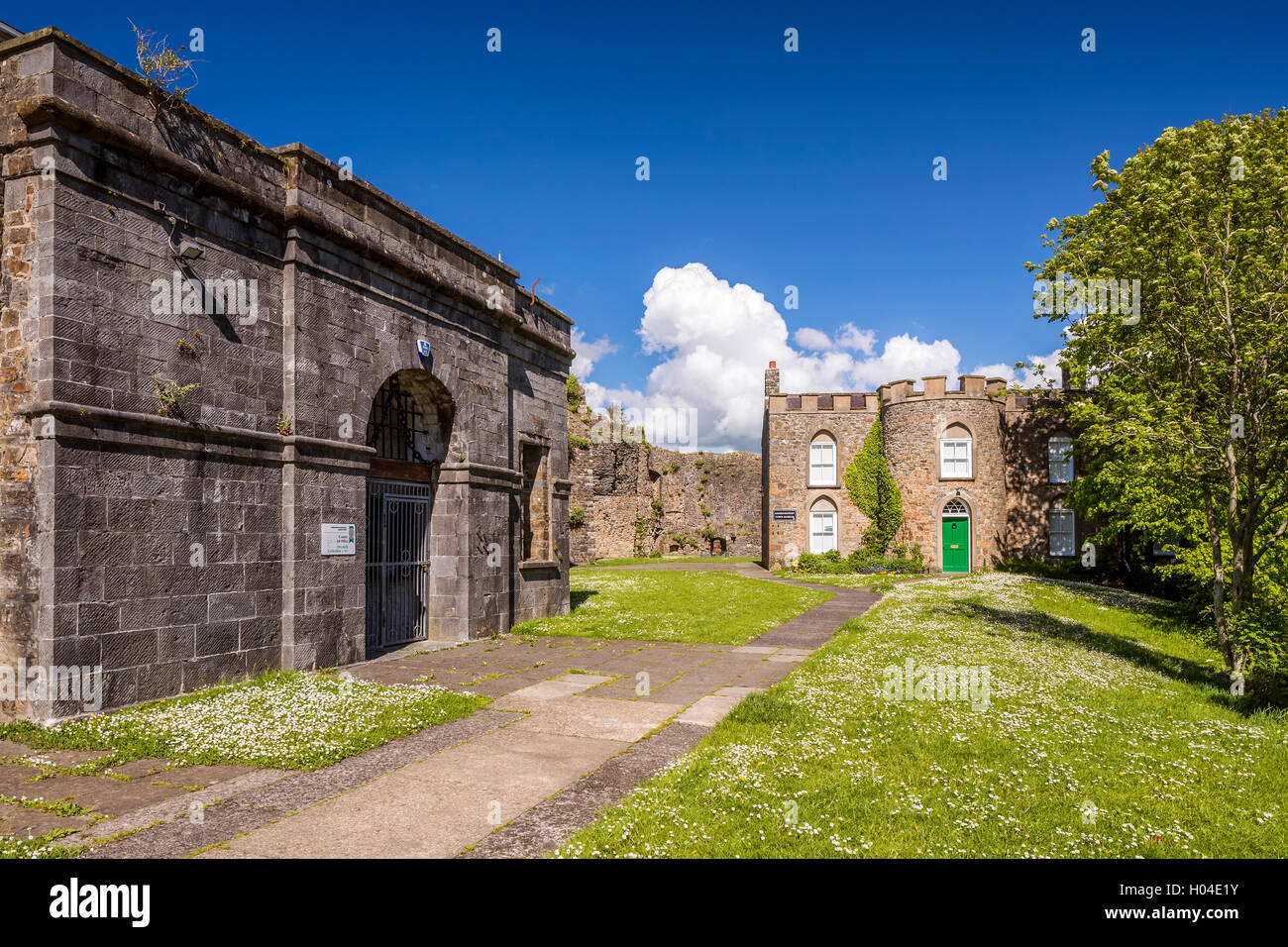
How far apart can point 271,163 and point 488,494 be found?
614cm

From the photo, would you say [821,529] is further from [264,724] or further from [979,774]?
[264,724]

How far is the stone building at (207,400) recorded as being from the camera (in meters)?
6.89

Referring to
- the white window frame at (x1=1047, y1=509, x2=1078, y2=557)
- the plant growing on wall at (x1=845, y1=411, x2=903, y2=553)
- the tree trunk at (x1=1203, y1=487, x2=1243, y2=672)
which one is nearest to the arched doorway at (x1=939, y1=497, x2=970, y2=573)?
the plant growing on wall at (x1=845, y1=411, x2=903, y2=553)

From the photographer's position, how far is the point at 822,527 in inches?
1242

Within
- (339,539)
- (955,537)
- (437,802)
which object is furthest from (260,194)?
(955,537)

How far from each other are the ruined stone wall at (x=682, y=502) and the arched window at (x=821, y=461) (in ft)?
31.4

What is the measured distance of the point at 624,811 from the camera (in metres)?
4.91
